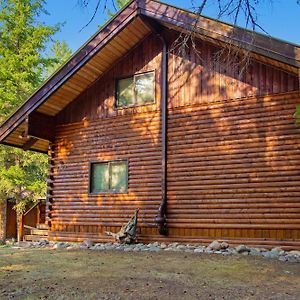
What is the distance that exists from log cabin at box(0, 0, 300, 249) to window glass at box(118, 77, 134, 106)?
0.03 metres

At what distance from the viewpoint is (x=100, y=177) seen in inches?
472

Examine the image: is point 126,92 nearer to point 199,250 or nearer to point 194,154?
point 194,154

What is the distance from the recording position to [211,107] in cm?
1048

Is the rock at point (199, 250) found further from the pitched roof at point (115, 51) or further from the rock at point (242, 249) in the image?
the pitched roof at point (115, 51)

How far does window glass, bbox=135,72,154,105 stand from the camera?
38.0 feet

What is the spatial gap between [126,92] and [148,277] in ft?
23.0

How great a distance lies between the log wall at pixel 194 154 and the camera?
948 cm

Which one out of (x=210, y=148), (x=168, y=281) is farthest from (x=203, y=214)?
(x=168, y=281)

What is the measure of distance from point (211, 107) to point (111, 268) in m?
5.23

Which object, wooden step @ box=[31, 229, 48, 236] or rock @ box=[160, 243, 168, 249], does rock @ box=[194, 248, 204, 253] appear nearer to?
rock @ box=[160, 243, 168, 249]

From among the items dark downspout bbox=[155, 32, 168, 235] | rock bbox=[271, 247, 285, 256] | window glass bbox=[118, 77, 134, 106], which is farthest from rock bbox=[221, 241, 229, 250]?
window glass bbox=[118, 77, 134, 106]

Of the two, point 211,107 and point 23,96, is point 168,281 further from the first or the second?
point 23,96

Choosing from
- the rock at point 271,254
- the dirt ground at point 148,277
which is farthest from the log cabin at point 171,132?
the dirt ground at point 148,277

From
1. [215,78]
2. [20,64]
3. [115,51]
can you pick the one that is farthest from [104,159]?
[20,64]
